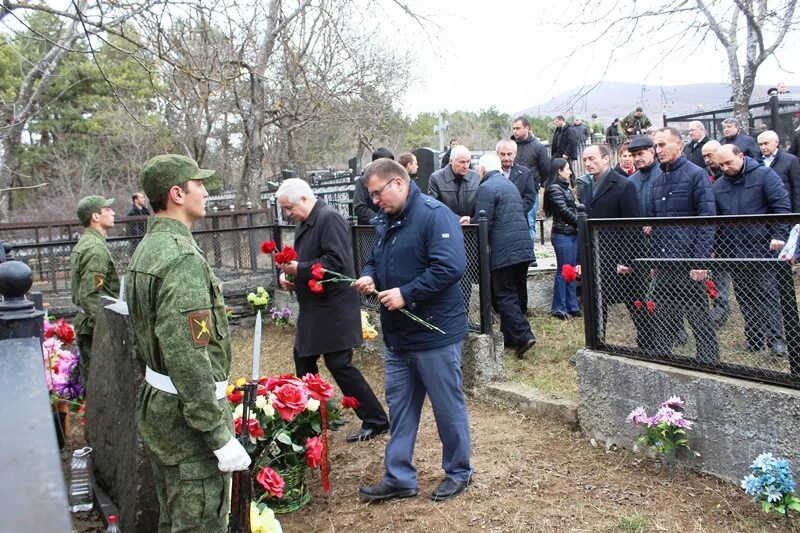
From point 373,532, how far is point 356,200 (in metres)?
4.86

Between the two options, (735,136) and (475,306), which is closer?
(475,306)

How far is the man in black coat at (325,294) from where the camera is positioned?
5520mm

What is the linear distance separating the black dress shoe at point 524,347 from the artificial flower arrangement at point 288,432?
105 inches

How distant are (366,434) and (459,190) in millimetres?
2941

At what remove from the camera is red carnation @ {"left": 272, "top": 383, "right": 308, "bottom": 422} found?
14.6 feet

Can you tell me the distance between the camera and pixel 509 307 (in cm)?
691

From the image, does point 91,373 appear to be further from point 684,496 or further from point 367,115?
point 367,115

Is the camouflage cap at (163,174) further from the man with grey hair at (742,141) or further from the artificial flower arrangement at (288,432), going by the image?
the man with grey hair at (742,141)

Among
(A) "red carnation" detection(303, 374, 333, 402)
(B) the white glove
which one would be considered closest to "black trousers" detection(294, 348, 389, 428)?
(A) "red carnation" detection(303, 374, 333, 402)

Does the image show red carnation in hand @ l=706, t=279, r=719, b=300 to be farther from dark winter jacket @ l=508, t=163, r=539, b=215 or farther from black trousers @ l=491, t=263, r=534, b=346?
dark winter jacket @ l=508, t=163, r=539, b=215

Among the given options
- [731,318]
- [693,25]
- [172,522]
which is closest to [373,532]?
[172,522]

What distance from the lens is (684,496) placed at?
13.9ft

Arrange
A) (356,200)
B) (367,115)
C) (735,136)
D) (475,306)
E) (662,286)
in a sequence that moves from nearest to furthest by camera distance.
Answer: (662,286) → (475,306) → (356,200) → (735,136) → (367,115)

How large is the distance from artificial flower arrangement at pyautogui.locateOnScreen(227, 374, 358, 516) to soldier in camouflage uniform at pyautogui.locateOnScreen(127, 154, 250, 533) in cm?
123
